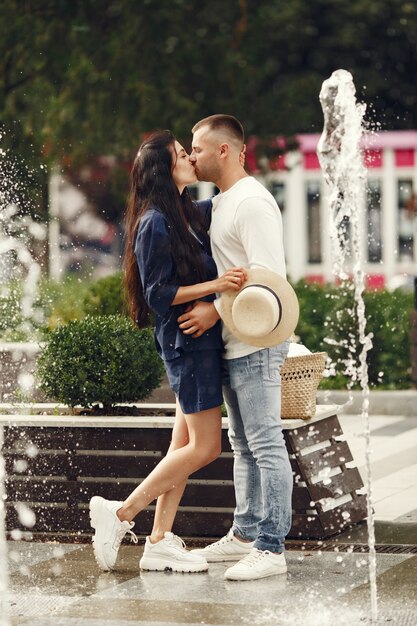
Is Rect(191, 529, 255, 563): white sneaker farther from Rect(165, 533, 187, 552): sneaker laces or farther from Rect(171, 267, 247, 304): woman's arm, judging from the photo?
Rect(171, 267, 247, 304): woman's arm

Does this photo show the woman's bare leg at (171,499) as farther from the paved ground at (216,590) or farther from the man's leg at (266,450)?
the man's leg at (266,450)

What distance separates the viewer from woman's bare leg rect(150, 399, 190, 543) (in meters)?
6.30

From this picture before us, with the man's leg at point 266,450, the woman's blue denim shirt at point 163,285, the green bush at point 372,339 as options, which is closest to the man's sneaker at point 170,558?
the man's leg at point 266,450

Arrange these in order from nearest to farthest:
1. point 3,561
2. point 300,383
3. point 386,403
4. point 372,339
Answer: point 3,561 → point 300,383 → point 386,403 → point 372,339

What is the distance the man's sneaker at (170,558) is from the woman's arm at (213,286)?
3.38 ft

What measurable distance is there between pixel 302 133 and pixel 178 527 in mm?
25055

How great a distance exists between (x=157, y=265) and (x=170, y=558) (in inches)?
48.5

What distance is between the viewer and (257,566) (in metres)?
6.02

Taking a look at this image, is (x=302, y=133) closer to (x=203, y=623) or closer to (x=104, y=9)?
(x=104, y=9)

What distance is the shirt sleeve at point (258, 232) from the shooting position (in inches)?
232

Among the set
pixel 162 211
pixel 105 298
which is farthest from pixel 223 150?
pixel 105 298

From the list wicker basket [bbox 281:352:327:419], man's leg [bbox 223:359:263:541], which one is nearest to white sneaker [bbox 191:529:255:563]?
man's leg [bbox 223:359:263:541]

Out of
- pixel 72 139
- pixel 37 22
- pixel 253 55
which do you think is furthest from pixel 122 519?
pixel 253 55

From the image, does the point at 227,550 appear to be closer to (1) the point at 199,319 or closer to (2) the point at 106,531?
(2) the point at 106,531
